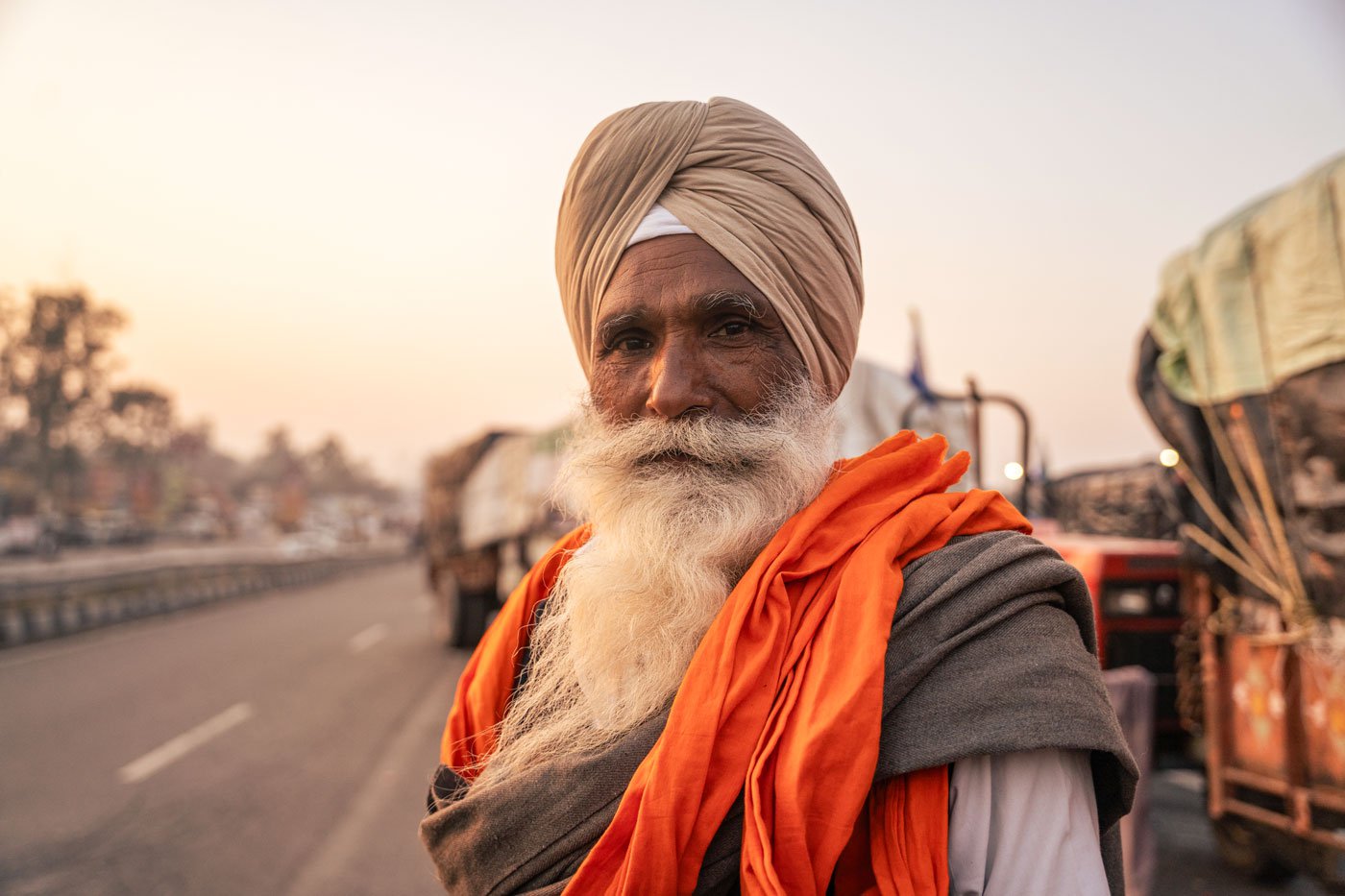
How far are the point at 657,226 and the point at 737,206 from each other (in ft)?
0.45

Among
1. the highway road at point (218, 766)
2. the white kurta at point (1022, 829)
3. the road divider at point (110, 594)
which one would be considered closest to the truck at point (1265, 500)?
the white kurta at point (1022, 829)

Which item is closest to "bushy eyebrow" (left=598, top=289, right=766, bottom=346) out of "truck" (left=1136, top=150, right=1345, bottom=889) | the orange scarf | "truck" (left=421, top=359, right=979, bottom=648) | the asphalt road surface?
the orange scarf

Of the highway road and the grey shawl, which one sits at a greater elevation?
the grey shawl

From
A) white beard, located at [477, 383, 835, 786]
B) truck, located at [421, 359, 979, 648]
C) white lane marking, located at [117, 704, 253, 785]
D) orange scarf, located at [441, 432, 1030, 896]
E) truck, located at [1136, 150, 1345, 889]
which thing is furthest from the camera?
truck, located at [421, 359, 979, 648]

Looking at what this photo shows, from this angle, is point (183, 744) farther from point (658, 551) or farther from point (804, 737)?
point (804, 737)

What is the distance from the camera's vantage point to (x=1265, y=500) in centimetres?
381

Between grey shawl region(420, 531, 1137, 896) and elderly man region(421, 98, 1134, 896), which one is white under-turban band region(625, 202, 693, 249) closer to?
elderly man region(421, 98, 1134, 896)

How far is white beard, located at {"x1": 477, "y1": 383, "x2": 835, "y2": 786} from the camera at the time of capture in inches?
54.3

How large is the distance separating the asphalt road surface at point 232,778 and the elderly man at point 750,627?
3499 mm

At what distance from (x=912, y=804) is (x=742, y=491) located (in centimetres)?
51

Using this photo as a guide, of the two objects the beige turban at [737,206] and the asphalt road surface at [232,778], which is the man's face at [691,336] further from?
the asphalt road surface at [232,778]

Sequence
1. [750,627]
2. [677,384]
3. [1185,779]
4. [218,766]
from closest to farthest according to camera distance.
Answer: [750,627], [677,384], [218,766], [1185,779]

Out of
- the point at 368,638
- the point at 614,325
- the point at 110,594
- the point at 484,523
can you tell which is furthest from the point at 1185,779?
the point at 110,594

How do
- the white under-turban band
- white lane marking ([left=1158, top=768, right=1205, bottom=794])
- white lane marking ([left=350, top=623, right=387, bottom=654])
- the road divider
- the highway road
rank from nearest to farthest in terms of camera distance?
the white under-turban band < the highway road < white lane marking ([left=1158, top=768, right=1205, bottom=794]) < white lane marking ([left=350, top=623, right=387, bottom=654]) < the road divider
